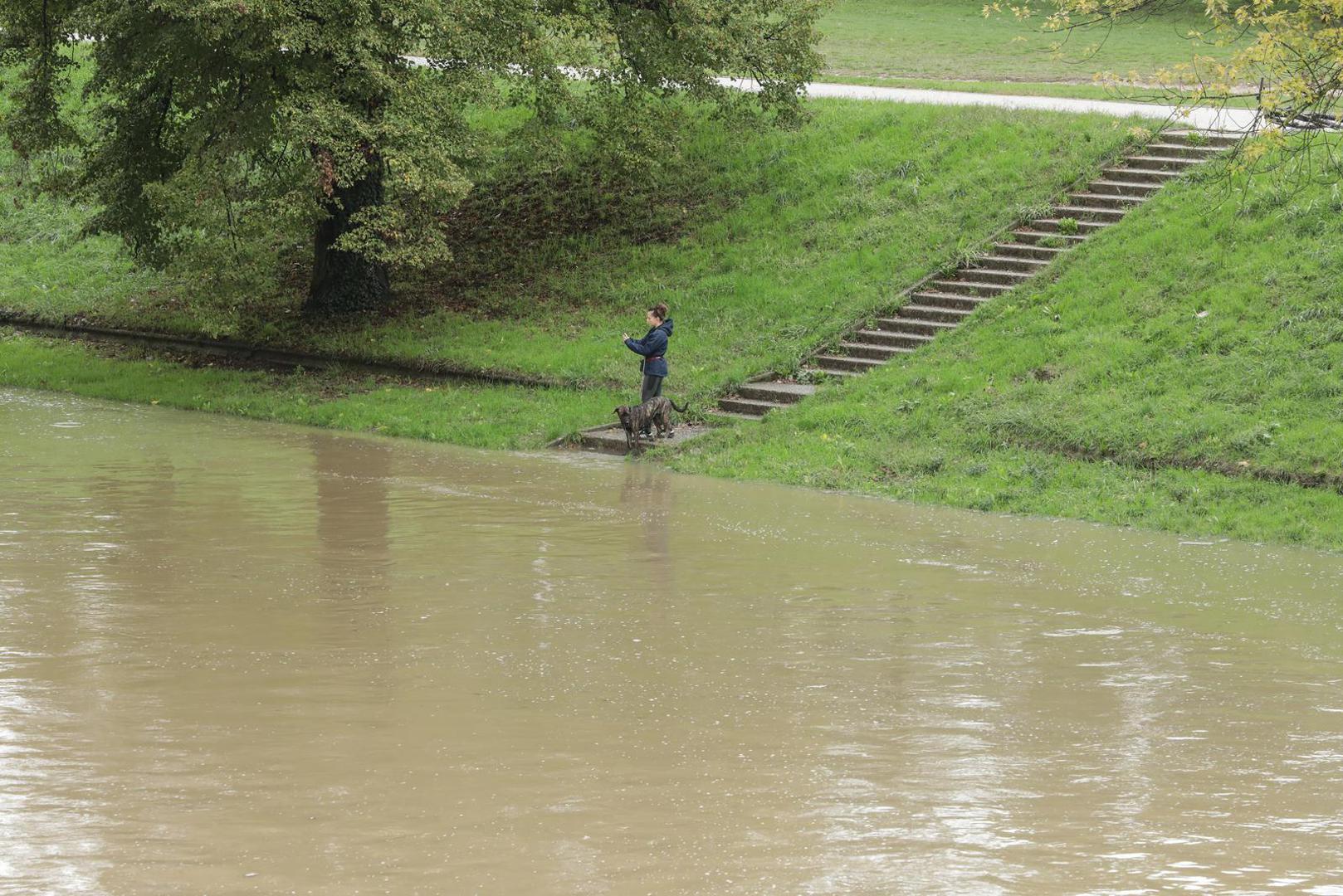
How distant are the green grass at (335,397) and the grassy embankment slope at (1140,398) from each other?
2.60m

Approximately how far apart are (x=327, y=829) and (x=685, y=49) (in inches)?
738

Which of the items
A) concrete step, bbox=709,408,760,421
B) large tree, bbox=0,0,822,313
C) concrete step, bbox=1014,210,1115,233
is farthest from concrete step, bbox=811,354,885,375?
large tree, bbox=0,0,822,313

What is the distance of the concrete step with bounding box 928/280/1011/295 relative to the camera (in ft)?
69.2

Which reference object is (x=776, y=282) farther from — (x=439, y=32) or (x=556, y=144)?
(x=439, y=32)

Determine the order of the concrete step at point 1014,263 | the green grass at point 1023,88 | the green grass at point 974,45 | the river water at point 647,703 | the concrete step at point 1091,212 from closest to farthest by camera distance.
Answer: the river water at point 647,703, the concrete step at point 1014,263, the concrete step at point 1091,212, the green grass at point 1023,88, the green grass at point 974,45

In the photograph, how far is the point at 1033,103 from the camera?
2736 centimetres

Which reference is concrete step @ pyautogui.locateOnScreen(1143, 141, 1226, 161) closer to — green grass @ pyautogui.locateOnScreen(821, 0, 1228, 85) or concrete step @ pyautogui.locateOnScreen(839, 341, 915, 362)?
concrete step @ pyautogui.locateOnScreen(839, 341, 915, 362)

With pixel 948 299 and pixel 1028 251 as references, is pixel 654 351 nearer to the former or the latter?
pixel 948 299

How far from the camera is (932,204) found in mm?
23625

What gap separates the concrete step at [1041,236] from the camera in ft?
71.0

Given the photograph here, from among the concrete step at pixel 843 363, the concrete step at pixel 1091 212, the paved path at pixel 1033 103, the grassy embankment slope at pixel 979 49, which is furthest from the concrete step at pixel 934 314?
the grassy embankment slope at pixel 979 49

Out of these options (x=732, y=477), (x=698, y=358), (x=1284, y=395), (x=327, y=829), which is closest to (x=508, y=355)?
(x=698, y=358)

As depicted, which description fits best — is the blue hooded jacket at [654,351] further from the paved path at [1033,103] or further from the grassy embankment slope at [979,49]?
the grassy embankment slope at [979,49]

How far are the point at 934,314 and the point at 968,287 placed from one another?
0.70m
